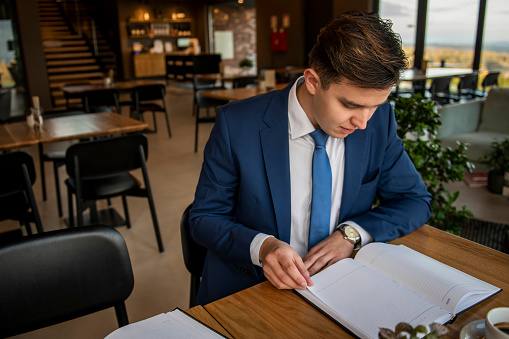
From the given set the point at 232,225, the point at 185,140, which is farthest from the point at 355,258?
the point at 185,140

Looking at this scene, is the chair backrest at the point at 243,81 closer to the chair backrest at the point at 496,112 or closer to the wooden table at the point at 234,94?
the wooden table at the point at 234,94

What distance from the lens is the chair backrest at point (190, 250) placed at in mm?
1383

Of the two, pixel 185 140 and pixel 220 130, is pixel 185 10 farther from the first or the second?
pixel 220 130

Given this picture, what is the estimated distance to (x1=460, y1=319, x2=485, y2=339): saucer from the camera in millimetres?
764

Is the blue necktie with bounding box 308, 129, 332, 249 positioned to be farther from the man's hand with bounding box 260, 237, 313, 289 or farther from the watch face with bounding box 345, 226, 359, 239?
the man's hand with bounding box 260, 237, 313, 289

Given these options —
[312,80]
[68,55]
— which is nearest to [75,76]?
[68,55]

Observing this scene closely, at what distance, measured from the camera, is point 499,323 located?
69cm

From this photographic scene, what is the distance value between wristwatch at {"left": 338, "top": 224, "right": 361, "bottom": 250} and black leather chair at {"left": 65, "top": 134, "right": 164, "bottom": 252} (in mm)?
1855

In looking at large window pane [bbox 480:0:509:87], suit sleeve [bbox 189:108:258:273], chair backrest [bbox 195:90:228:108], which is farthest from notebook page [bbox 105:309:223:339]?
large window pane [bbox 480:0:509:87]

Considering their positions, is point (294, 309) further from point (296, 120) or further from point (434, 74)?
point (434, 74)

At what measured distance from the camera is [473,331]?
77cm

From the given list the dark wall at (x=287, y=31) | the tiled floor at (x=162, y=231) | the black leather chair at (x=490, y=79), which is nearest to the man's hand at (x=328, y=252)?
the tiled floor at (x=162, y=231)

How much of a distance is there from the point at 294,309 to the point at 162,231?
8.13 ft

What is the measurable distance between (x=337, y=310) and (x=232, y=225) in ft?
1.36
